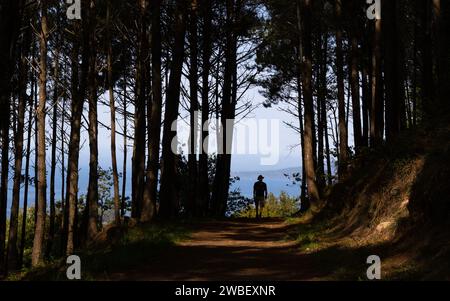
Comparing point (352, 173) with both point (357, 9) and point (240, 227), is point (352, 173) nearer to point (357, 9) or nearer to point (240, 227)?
point (240, 227)

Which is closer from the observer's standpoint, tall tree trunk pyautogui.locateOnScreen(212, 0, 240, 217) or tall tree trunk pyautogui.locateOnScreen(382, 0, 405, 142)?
tall tree trunk pyautogui.locateOnScreen(382, 0, 405, 142)

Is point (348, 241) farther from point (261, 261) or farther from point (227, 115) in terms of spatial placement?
point (227, 115)

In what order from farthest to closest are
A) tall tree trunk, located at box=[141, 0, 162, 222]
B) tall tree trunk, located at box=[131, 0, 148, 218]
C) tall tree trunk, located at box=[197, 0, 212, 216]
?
tall tree trunk, located at box=[197, 0, 212, 216] < tall tree trunk, located at box=[131, 0, 148, 218] < tall tree trunk, located at box=[141, 0, 162, 222]

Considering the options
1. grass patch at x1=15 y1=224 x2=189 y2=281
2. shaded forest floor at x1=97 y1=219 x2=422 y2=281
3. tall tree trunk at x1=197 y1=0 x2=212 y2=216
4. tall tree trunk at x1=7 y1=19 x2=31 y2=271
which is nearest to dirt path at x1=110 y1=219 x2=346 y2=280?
shaded forest floor at x1=97 y1=219 x2=422 y2=281

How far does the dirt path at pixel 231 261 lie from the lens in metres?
8.31

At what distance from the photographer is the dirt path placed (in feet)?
27.3

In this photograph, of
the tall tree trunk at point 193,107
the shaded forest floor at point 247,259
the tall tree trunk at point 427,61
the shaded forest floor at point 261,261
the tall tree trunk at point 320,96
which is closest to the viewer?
the shaded forest floor at point 247,259

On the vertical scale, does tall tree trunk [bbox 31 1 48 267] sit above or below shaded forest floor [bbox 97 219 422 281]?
above

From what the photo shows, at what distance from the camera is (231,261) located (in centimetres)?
987

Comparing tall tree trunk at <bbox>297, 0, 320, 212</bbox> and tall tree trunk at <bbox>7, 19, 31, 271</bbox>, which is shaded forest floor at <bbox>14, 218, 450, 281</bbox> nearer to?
tall tree trunk at <bbox>297, 0, 320, 212</bbox>

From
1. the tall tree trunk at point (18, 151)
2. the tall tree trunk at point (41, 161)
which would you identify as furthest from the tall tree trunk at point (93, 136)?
the tall tree trunk at point (18, 151)

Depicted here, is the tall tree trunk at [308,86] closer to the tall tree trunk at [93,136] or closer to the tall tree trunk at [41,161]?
the tall tree trunk at [93,136]

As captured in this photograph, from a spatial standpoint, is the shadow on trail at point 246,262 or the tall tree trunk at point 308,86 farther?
the tall tree trunk at point 308,86

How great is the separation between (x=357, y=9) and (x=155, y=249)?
15970 millimetres
